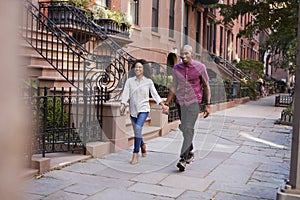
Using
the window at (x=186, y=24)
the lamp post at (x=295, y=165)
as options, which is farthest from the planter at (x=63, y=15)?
the window at (x=186, y=24)

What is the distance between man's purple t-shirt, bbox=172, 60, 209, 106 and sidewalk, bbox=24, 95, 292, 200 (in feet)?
3.74

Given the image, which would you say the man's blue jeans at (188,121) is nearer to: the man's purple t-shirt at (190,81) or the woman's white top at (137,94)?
the man's purple t-shirt at (190,81)

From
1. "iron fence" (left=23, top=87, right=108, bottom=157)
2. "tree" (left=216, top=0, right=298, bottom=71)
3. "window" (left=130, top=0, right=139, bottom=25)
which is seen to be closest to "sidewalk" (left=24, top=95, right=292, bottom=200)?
"iron fence" (left=23, top=87, right=108, bottom=157)

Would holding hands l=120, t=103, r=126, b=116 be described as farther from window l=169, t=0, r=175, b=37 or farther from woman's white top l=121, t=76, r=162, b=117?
window l=169, t=0, r=175, b=37

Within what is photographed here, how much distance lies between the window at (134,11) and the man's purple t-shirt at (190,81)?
924 cm

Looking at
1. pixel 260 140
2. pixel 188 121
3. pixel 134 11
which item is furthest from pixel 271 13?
pixel 188 121

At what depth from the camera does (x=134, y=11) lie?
597 inches

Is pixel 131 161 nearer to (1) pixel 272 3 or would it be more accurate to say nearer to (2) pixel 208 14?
(1) pixel 272 3

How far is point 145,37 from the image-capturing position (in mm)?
16203

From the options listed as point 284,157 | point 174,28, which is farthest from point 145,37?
point 284,157

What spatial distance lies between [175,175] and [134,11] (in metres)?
10.4

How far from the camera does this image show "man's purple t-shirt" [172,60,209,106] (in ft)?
19.8

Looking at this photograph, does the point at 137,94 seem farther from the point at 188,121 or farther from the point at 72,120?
the point at 72,120

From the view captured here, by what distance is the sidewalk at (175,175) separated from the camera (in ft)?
15.9
